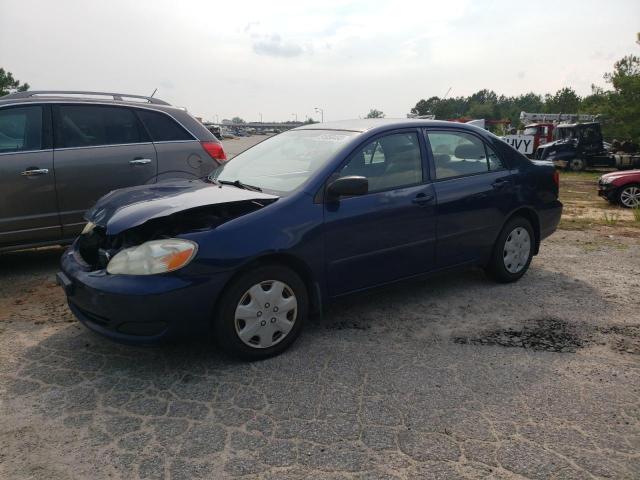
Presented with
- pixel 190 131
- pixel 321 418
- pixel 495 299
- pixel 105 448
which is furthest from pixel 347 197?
pixel 190 131

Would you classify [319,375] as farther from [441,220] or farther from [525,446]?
[441,220]

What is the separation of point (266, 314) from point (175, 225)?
82 centimetres

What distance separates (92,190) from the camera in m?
5.18

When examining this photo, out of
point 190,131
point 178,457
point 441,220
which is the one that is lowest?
point 178,457

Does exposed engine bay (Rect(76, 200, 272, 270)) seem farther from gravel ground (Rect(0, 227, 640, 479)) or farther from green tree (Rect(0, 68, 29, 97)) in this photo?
green tree (Rect(0, 68, 29, 97))

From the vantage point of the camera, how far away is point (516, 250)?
16.4 ft

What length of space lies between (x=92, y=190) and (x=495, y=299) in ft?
13.5

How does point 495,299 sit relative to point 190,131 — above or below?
below

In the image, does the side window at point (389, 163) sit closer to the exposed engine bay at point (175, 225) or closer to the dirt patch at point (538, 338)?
the exposed engine bay at point (175, 225)

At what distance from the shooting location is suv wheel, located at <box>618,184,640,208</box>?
10844mm

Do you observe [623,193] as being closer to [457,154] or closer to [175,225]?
[457,154]

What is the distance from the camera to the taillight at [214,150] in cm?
590

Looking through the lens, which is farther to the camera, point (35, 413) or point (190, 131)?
point (190, 131)

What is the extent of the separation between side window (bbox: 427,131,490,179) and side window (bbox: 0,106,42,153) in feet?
12.5
